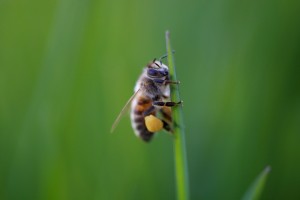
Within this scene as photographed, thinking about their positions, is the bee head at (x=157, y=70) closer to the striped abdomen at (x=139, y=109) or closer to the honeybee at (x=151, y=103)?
the honeybee at (x=151, y=103)

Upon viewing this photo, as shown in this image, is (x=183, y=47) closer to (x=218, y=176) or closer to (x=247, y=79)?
(x=247, y=79)

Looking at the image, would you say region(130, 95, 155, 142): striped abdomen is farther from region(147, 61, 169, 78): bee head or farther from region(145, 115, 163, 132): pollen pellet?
region(147, 61, 169, 78): bee head

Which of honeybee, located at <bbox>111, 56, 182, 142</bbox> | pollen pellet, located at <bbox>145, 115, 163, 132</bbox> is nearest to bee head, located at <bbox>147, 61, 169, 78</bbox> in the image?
honeybee, located at <bbox>111, 56, 182, 142</bbox>

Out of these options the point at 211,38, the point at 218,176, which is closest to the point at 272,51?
the point at 211,38

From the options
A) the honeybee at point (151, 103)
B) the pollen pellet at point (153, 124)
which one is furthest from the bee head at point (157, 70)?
the pollen pellet at point (153, 124)

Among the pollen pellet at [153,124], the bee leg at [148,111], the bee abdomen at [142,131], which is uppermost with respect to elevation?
the bee leg at [148,111]

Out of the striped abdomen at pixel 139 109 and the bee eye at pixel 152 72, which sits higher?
the bee eye at pixel 152 72
